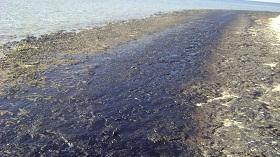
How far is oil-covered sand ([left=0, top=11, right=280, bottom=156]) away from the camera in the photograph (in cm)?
1109

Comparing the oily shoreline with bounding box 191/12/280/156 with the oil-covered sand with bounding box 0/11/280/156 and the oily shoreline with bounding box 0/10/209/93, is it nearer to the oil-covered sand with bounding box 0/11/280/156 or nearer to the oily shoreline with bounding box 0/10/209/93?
the oil-covered sand with bounding box 0/11/280/156

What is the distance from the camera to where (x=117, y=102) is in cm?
1480

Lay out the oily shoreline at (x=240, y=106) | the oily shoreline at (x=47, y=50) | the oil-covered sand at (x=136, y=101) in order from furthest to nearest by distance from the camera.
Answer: the oily shoreline at (x=47, y=50) < the oily shoreline at (x=240, y=106) < the oil-covered sand at (x=136, y=101)

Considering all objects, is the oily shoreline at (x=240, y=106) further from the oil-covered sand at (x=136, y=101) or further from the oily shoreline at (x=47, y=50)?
the oily shoreline at (x=47, y=50)

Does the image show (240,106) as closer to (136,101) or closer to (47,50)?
(136,101)

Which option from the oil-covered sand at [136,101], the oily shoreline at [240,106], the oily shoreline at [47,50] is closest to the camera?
the oil-covered sand at [136,101]

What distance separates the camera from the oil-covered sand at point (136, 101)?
36.4 feet

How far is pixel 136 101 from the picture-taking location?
1506 cm

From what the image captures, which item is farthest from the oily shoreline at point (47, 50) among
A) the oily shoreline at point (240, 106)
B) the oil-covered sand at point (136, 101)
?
the oily shoreline at point (240, 106)

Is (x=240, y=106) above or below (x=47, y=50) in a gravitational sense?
below

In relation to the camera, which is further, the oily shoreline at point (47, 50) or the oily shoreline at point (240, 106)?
the oily shoreline at point (47, 50)

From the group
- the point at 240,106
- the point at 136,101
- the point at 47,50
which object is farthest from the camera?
the point at 47,50

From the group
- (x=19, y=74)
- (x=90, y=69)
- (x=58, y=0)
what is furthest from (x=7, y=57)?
(x=58, y=0)

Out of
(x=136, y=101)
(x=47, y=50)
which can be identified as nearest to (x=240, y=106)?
(x=136, y=101)
